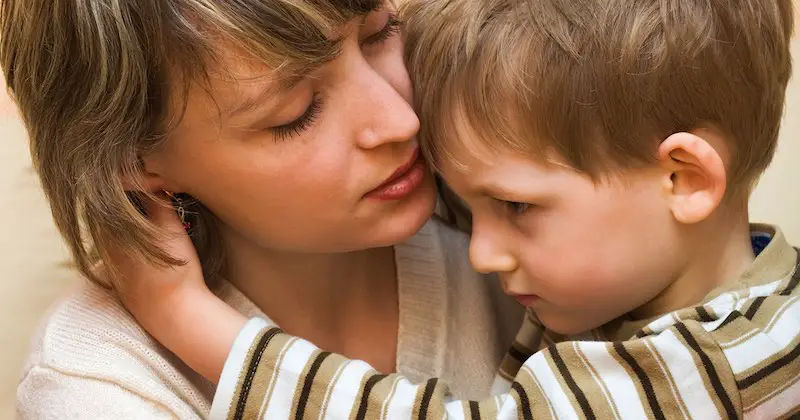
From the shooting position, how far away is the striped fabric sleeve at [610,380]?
0.90 meters

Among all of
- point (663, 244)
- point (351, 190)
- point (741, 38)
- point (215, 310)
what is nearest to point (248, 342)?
point (215, 310)

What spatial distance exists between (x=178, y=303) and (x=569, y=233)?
0.43 m

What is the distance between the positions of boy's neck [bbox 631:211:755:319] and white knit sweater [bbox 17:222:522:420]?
12.4 inches

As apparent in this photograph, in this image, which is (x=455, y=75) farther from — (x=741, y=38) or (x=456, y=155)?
(x=741, y=38)

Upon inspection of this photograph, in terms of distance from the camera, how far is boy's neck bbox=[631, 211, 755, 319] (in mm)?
1021

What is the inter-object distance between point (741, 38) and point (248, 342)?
58 cm

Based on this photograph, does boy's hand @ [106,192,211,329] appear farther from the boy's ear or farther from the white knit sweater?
the boy's ear

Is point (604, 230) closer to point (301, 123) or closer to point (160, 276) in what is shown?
point (301, 123)

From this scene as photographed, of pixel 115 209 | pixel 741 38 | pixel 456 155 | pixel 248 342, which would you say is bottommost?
pixel 248 342

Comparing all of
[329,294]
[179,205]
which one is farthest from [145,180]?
[329,294]

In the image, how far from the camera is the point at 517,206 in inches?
40.0

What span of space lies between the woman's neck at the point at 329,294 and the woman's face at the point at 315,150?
147mm

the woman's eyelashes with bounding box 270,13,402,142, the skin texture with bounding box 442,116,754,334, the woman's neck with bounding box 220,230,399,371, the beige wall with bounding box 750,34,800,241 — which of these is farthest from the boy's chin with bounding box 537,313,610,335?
the beige wall with bounding box 750,34,800,241

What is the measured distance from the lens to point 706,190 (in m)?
0.95
